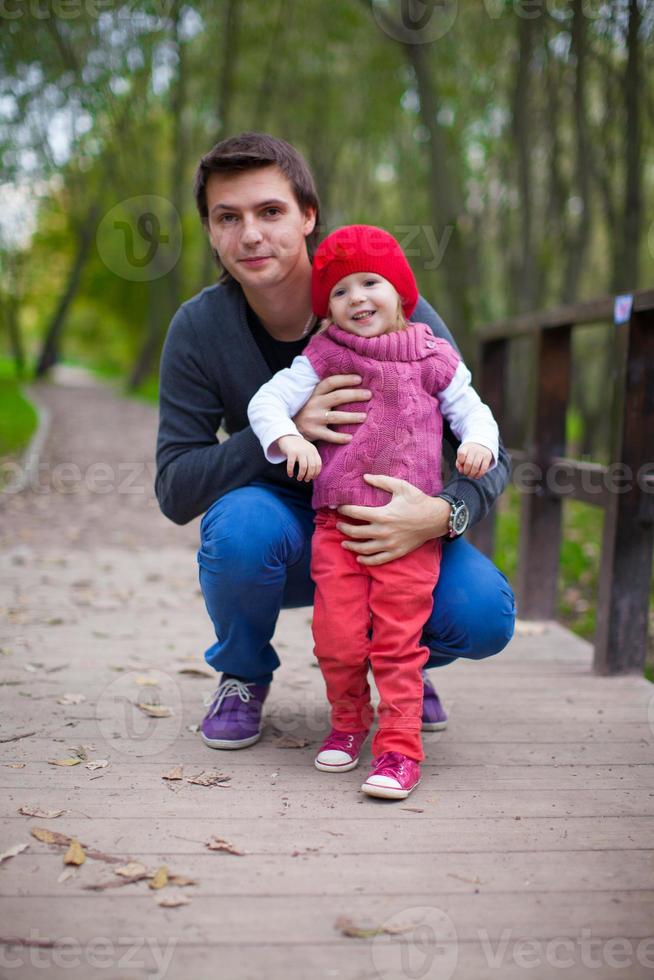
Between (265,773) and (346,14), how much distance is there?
14.9 m

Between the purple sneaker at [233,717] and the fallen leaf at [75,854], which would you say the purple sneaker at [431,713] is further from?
the fallen leaf at [75,854]

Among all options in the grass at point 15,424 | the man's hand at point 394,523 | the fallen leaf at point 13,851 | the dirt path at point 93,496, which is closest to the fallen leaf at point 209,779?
the fallen leaf at point 13,851

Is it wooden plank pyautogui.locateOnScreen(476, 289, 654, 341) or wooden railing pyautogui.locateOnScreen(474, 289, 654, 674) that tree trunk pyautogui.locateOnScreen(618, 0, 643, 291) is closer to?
wooden plank pyautogui.locateOnScreen(476, 289, 654, 341)

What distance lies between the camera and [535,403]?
14.4 ft

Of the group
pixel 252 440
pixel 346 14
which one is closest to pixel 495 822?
pixel 252 440

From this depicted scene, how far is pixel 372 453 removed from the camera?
2.55 metres

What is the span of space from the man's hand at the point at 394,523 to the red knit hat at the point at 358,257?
551mm

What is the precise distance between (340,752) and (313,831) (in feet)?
1.28

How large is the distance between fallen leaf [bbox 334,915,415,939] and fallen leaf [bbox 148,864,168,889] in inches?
14.4

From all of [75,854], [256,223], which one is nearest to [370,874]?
[75,854]

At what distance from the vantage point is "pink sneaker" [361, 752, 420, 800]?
2299mm

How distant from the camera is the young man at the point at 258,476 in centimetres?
259

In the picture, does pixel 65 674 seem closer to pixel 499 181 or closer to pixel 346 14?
pixel 346 14

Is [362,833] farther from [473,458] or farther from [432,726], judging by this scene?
[473,458]
